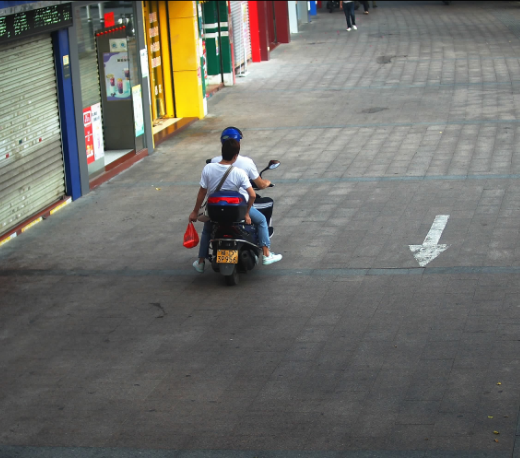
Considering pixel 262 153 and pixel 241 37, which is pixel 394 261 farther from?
pixel 241 37

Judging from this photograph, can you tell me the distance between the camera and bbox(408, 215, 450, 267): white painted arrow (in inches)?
384

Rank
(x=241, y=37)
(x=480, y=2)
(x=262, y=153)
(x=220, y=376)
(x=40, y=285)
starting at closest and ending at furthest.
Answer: (x=220, y=376) < (x=40, y=285) < (x=262, y=153) < (x=241, y=37) < (x=480, y=2)

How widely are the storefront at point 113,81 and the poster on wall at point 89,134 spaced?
0.15m

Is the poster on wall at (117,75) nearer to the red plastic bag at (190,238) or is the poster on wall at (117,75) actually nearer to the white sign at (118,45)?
the white sign at (118,45)

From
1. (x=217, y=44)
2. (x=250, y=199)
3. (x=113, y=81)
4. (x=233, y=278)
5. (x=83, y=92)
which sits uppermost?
(x=217, y=44)

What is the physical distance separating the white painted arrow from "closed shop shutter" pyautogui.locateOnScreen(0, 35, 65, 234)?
5163mm

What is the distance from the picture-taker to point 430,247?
10.1 m

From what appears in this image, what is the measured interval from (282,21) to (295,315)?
922 inches

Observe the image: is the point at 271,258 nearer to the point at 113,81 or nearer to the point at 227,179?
the point at 227,179

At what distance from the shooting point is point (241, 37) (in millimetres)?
25516

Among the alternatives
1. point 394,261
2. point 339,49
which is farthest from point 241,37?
point 394,261

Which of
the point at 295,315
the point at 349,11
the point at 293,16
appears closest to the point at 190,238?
the point at 295,315

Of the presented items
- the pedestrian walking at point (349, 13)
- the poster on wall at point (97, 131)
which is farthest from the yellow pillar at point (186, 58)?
the pedestrian walking at point (349, 13)

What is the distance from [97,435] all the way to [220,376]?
1.23 meters
